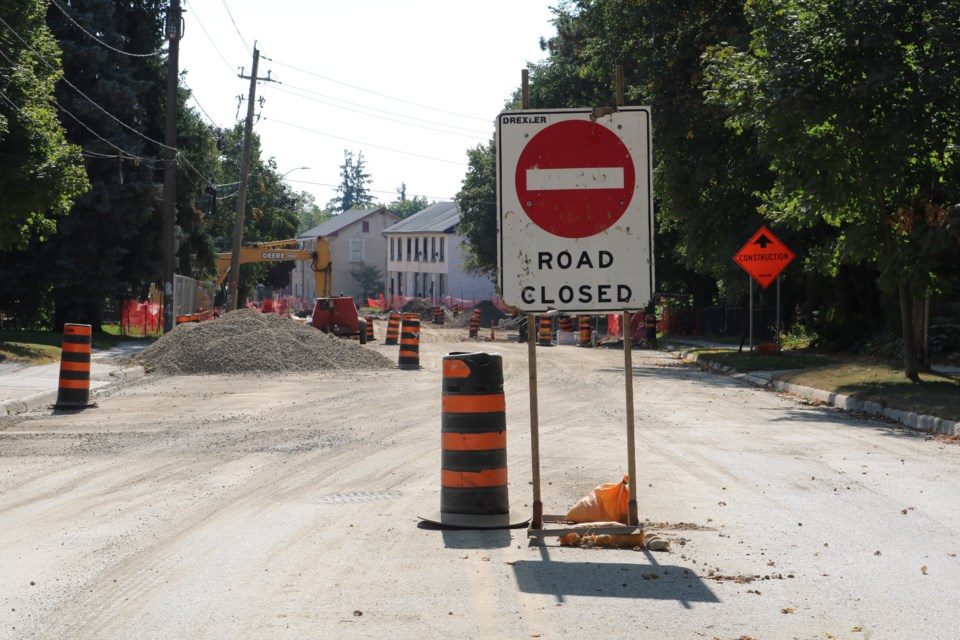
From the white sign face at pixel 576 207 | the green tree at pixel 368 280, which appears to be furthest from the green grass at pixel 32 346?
the green tree at pixel 368 280

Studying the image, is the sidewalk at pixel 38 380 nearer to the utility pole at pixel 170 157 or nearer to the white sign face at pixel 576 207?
the utility pole at pixel 170 157

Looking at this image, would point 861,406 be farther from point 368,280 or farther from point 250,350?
point 368,280

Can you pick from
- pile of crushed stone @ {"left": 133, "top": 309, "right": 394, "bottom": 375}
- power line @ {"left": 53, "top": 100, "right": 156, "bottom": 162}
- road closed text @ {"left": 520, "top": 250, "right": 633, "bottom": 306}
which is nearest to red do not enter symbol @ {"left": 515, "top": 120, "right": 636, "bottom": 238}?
road closed text @ {"left": 520, "top": 250, "right": 633, "bottom": 306}

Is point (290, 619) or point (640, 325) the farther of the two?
point (640, 325)

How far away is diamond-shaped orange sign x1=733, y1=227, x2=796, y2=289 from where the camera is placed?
2653cm

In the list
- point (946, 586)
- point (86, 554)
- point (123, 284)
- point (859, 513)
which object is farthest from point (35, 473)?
point (123, 284)

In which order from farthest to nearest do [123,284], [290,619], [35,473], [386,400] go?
1. [123,284]
2. [386,400]
3. [35,473]
4. [290,619]

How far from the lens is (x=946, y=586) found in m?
6.48

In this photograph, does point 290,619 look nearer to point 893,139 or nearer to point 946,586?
point 946,586

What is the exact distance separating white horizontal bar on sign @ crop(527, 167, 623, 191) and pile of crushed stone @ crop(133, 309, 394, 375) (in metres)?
19.7

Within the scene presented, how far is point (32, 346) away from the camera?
95.0 ft

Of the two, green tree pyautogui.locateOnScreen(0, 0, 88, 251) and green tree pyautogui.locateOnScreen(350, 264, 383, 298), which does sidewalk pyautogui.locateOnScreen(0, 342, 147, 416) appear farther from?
green tree pyautogui.locateOnScreen(350, 264, 383, 298)

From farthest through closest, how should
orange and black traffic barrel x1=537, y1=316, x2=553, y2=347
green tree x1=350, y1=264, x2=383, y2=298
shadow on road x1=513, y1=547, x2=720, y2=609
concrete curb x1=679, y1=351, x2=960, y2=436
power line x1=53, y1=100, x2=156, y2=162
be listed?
green tree x1=350, y1=264, x2=383, y2=298, orange and black traffic barrel x1=537, y1=316, x2=553, y2=347, power line x1=53, y1=100, x2=156, y2=162, concrete curb x1=679, y1=351, x2=960, y2=436, shadow on road x1=513, y1=547, x2=720, y2=609

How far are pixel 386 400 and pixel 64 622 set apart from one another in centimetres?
1333
